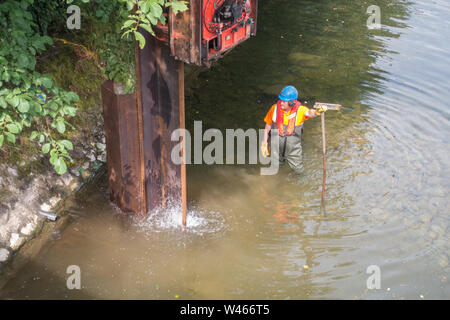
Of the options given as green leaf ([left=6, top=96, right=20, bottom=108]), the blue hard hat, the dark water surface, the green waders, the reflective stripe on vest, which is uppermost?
green leaf ([left=6, top=96, right=20, bottom=108])

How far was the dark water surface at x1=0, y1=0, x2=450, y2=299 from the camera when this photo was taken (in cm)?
622

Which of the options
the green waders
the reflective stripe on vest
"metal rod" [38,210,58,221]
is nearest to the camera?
"metal rod" [38,210,58,221]

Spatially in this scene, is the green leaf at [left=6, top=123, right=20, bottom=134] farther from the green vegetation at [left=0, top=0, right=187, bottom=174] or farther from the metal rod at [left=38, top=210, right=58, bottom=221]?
the metal rod at [left=38, top=210, right=58, bottom=221]

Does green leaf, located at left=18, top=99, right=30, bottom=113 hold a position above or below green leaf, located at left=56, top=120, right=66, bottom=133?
above

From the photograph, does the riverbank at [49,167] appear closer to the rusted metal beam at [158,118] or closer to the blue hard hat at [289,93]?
the rusted metal beam at [158,118]

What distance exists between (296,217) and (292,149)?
1.23m

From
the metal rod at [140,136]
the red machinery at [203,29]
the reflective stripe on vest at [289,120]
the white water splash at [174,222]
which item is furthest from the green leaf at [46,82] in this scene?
the reflective stripe on vest at [289,120]

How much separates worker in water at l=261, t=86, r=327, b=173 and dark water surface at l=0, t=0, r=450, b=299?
1.43ft

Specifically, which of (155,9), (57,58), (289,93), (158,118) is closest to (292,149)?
(289,93)

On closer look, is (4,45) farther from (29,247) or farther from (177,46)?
(29,247)

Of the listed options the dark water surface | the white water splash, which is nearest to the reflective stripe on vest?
the dark water surface

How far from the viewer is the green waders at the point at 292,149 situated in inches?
313

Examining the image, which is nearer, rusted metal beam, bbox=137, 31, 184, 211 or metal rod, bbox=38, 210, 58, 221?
rusted metal beam, bbox=137, 31, 184, 211

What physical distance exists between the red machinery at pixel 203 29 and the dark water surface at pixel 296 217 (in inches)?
102
